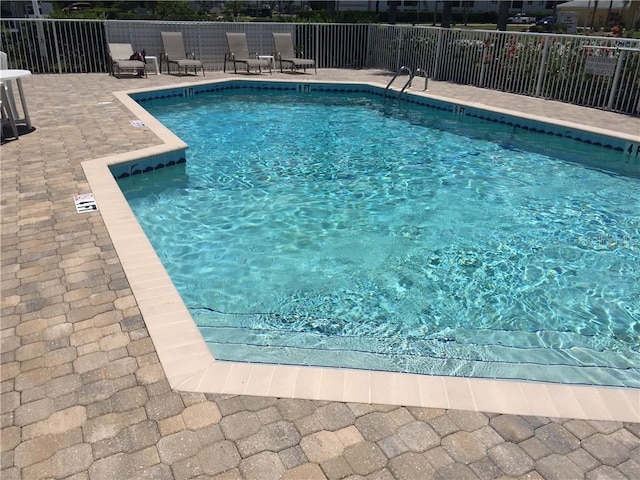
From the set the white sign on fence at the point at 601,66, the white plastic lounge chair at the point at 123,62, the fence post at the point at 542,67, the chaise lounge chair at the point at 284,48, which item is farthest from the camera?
the chaise lounge chair at the point at 284,48

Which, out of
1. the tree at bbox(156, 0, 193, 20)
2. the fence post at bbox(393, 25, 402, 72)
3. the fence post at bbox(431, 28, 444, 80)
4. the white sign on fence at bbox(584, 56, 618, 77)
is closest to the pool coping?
the white sign on fence at bbox(584, 56, 618, 77)

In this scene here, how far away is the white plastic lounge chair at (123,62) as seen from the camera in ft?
44.9

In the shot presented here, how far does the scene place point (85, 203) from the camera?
5230mm

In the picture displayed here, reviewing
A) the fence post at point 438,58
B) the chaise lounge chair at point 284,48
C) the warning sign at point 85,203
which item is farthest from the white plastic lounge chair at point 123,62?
the warning sign at point 85,203

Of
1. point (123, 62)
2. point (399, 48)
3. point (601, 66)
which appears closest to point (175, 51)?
point (123, 62)

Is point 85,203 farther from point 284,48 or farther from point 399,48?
point 399,48

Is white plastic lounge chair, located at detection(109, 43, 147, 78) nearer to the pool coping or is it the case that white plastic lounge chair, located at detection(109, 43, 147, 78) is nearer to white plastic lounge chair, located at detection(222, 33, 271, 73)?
white plastic lounge chair, located at detection(222, 33, 271, 73)

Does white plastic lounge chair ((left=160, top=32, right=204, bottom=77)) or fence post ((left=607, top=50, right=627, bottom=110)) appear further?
white plastic lounge chair ((left=160, top=32, right=204, bottom=77))

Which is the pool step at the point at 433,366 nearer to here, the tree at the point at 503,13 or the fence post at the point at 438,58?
the fence post at the point at 438,58

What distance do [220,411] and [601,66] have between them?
11566 millimetres

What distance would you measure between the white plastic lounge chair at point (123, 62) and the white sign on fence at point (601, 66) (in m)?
11.3

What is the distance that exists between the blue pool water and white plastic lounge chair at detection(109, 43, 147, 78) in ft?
17.1

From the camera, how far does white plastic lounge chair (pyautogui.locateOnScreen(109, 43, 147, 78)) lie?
13.7 m

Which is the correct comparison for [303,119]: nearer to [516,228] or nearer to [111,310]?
[516,228]
